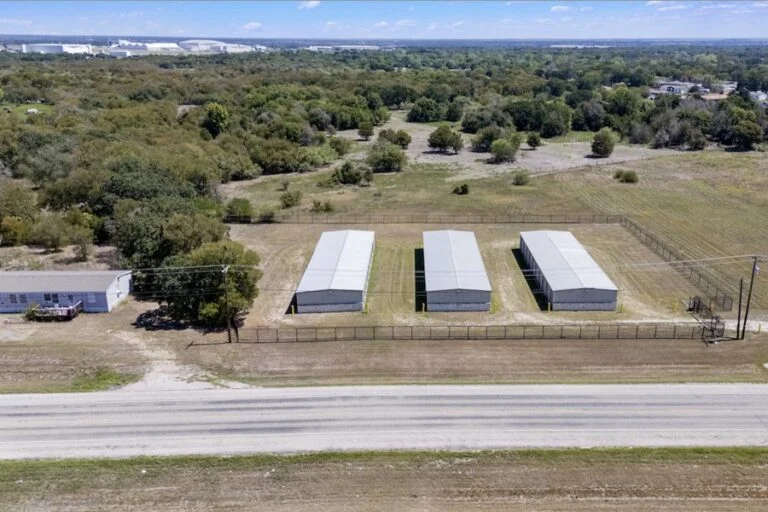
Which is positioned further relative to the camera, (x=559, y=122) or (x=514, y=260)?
(x=559, y=122)

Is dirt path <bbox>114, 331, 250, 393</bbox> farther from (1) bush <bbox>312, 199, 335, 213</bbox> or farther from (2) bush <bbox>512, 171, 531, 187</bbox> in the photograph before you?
(2) bush <bbox>512, 171, 531, 187</bbox>

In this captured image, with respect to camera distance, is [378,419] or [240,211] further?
[240,211]

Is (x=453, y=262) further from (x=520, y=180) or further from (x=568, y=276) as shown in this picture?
(x=520, y=180)

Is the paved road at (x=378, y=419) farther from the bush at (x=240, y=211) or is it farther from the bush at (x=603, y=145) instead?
the bush at (x=603, y=145)

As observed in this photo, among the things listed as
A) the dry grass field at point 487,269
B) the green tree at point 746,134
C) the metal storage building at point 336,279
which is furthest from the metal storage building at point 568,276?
the green tree at point 746,134

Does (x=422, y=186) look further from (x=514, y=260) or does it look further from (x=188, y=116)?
(x=188, y=116)

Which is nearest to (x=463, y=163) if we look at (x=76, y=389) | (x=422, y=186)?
(x=422, y=186)

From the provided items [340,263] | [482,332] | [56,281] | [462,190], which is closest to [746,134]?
[462,190]

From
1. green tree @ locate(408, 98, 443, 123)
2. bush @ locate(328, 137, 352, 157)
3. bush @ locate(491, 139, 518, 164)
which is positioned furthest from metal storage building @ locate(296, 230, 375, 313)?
green tree @ locate(408, 98, 443, 123)
